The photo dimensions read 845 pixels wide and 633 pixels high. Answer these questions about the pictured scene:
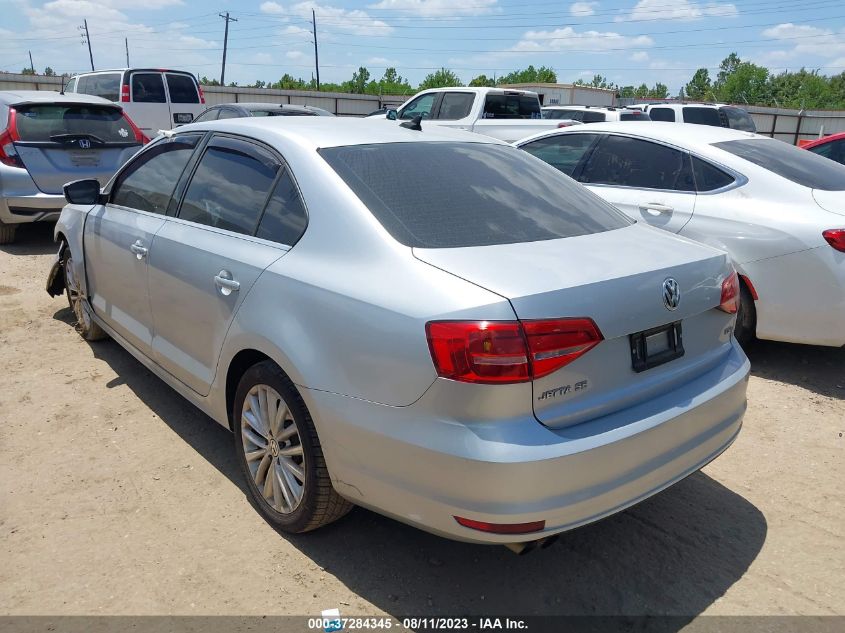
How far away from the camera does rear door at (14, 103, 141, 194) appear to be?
25.2 feet

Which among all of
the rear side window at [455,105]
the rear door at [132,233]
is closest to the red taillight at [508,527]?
the rear door at [132,233]

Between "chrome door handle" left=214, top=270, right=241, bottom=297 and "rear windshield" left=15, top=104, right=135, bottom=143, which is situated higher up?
"rear windshield" left=15, top=104, right=135, bottom=143

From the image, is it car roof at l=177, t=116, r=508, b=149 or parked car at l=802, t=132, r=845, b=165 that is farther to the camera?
parked car at l=802, t=132, r=845, b=165

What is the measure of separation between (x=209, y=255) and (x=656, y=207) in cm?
357

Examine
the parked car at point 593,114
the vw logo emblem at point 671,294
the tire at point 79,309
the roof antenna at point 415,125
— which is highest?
the parked car at point 593,114

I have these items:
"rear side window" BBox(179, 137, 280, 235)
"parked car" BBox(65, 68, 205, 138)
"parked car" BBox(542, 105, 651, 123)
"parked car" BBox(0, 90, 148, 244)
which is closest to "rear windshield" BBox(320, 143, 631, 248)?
"rear side window" BBox(179, 137, 280, 235)

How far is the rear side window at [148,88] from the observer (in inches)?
639

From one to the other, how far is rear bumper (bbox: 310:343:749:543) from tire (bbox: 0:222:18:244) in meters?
7.15

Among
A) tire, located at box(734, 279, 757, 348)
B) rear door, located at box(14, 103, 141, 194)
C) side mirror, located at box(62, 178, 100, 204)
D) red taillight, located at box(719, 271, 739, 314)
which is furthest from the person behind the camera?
rear door, located at box(14, 103, 141, 194)

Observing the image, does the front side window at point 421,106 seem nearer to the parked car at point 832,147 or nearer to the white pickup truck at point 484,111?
the white pickup truck at point 484,111

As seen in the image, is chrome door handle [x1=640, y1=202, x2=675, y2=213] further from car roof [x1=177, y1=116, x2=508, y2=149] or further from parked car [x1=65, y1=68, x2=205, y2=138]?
parked car [x1=65, y1=68, x2=205, y2=138]

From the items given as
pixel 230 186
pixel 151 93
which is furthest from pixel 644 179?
pixel 151 93

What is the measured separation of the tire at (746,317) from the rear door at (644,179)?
2.25 ft

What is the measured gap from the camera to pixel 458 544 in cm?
301
